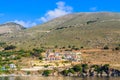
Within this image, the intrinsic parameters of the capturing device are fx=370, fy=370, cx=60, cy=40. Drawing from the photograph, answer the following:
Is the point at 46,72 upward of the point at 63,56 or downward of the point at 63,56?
downward

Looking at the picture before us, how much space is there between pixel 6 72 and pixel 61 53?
36684 millimetres

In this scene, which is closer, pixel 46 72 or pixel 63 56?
pixel 46 72

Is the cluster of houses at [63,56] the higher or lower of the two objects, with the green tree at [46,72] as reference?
higher

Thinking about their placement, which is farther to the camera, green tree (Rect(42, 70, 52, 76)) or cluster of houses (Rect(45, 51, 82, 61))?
cluster of houses (Rect(45, 51, 82, 61))

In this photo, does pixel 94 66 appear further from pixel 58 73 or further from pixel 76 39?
pixel 76 39

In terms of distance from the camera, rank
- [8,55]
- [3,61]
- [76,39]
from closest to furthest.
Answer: [3,61]
[8,55]
[76,39]

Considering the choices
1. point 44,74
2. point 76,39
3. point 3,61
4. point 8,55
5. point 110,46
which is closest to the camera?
point 44,74

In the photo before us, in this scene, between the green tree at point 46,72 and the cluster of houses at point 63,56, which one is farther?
the cluster of houses at point 63,56

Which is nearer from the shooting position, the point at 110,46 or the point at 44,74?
the point at 44,74

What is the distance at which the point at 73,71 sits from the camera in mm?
125438

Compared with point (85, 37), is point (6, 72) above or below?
below

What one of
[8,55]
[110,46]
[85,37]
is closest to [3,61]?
[8,55]

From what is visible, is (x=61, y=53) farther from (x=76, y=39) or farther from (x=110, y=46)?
(x=76, y=39)

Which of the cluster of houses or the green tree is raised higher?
the cluster of houses
